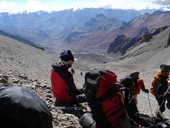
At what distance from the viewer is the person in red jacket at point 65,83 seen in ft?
31.1

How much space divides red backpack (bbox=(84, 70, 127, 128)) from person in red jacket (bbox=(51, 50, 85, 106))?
117 inches

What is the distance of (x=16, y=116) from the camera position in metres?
3.14

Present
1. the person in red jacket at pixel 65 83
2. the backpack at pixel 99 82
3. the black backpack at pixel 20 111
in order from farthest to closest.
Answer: the person in red jacket at pixel 65 83 → the backpack at pixel 99 82 → the black backpack at pixel 20 111

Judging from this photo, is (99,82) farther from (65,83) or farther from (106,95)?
(65,83)

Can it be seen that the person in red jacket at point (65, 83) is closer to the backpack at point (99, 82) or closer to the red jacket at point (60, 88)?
the red jacket at point (60, 88)

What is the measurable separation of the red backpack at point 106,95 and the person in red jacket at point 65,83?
2.97m

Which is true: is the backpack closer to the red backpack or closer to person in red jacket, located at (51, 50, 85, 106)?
the red backpack

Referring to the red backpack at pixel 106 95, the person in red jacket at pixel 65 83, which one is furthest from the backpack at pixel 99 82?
the person in red jacket at pixel 65 83

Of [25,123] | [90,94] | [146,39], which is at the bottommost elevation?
[146,39]

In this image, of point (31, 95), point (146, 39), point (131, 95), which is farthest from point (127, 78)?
point (146, 39)

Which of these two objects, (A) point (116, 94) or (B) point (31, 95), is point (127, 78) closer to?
(A) point (116, 94)

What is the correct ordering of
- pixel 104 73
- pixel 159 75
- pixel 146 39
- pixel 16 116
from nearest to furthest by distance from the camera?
pixel 16 116 < pixel 104 73 < pixel 159 75 < pixel 146 39

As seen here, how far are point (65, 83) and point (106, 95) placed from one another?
3.30 metres

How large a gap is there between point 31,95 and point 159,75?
25.5 feet
